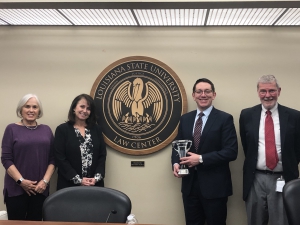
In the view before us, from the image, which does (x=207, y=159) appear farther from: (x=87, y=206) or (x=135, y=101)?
(x=87, y=206)

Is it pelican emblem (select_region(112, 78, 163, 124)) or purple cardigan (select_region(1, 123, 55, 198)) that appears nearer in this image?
purple cardigan (select_region(1, 123, 55, 198))

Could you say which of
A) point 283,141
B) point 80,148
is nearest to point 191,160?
point 283,141

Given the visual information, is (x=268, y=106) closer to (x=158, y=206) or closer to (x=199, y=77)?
(x=199, y=77)

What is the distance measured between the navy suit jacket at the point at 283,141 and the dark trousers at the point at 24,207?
6.12 ft

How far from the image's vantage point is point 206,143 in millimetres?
3336

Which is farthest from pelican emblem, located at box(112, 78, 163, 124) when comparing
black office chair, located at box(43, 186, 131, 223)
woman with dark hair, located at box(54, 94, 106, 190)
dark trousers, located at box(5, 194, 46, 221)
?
black office chair, located at box(43, 186, 131, 223)

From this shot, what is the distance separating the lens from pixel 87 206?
2289 mm

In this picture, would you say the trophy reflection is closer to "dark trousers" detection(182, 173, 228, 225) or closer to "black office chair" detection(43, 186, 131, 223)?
"dark trousers" detection(182, 173, 228, 225)

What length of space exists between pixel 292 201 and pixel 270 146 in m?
1.04

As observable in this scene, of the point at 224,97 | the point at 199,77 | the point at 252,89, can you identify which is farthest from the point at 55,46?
the point at 252,89

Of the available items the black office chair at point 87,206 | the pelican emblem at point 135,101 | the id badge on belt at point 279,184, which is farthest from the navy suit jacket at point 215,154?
the black office chair at point 87,206

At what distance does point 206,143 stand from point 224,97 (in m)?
0.63

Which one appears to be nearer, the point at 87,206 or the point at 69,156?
the point at 87,206

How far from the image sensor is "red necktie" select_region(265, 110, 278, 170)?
3143 mm
